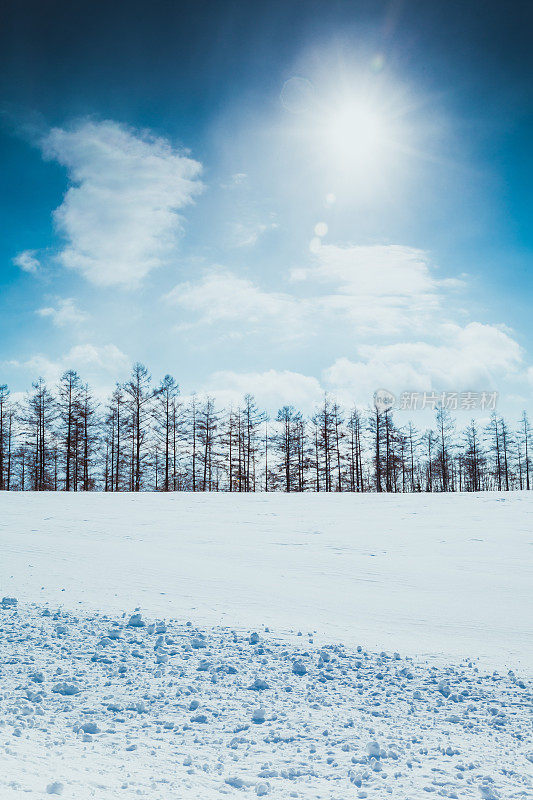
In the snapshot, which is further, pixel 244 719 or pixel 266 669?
pixel 266 669

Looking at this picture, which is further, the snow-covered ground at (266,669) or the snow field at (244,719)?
the snow-covered ground at (266,669)

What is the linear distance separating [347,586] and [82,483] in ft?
106

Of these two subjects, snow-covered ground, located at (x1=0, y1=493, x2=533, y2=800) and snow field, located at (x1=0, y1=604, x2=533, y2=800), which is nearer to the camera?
snow field, located at (x1=0, y1=604, x2=533, y2=800)

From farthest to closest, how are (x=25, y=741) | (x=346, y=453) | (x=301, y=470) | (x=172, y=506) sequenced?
1. (x=346, y=453)
2. (x=301, y=470)
3. (x=172, y=506)
4. (x=25, y=741)

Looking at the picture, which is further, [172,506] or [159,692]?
[172,506]

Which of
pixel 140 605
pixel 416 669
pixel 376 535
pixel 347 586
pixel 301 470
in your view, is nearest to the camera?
pixel 416 669

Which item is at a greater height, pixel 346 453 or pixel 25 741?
pixel 346 453

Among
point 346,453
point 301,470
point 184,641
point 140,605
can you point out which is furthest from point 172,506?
point 346,453

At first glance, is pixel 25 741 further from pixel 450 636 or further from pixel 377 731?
pixel 450 636

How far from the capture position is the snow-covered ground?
395 centimetres

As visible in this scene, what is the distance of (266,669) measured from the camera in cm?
591

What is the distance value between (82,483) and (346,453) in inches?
905

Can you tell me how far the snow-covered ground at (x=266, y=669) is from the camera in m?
3.95

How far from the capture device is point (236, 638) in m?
6.77
